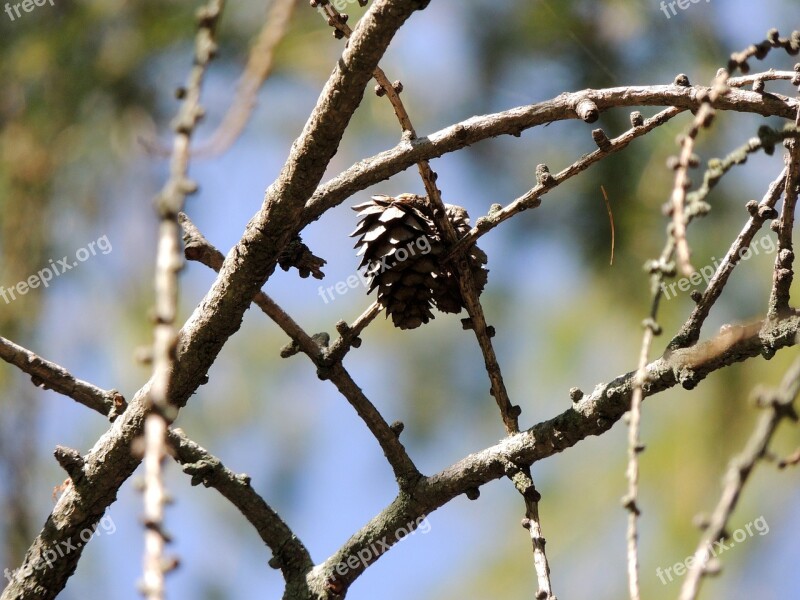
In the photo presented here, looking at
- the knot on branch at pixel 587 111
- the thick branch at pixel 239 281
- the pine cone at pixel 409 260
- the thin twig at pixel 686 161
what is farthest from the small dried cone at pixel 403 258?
the thin twig at pixel 686 161

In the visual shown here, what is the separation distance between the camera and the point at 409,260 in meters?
1.00

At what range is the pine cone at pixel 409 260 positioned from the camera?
100cm

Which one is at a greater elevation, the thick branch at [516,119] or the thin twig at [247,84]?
the thick branch at [516,119]

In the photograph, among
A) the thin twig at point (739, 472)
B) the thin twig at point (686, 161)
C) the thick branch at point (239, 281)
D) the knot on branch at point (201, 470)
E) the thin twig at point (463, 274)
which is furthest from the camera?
the knot on branch at point (201, 470)

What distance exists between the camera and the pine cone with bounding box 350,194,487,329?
100 cm

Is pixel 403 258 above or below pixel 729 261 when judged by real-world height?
above

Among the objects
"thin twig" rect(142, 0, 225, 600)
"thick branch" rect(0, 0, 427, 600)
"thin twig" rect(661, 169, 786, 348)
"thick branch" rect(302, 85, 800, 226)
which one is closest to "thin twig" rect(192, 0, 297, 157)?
"thin twig" rect(142, 0, 225, 600)

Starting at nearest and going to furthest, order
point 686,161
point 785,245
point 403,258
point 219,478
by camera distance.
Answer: point 686,161, point 785,245, point 403,258, point 219,478

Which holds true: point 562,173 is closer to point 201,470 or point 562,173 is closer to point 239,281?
A: point 239,281

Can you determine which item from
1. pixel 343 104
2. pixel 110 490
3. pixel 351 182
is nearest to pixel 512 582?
pixel 110 490

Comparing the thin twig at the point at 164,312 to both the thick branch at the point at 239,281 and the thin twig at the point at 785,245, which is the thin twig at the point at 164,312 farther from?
the thin twig at the point at 785,245

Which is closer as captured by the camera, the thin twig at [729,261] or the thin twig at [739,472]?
the thin twig at [739,472]

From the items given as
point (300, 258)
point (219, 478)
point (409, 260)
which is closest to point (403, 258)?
point (409, 260)

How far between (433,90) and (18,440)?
5.45ft
